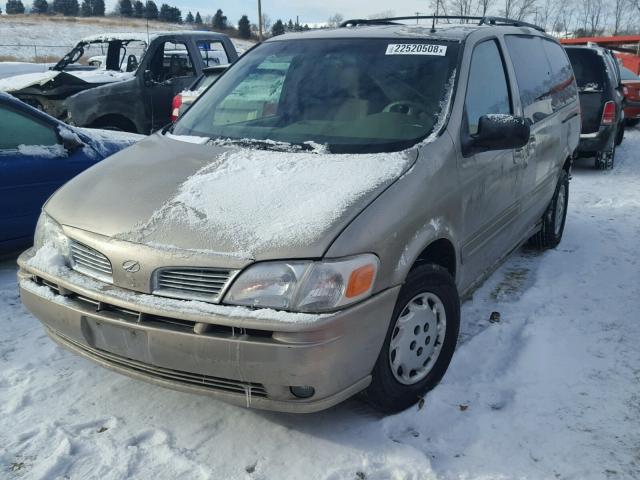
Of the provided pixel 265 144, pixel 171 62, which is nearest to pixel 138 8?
pixel 171 62

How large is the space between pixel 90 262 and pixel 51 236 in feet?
1.21

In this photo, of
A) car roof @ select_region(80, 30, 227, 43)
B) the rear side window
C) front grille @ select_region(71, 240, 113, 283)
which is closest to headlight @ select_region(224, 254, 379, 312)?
front grille @ select_region(71, 240, 113, 283)

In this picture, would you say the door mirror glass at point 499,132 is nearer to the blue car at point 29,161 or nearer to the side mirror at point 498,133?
the side mirror at point 498,133

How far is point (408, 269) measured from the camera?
268cm

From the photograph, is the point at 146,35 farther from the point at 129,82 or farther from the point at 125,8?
the point at 125,8

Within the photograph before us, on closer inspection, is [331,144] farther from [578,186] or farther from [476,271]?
[578,186]

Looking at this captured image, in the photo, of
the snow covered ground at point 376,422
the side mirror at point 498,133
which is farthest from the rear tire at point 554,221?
the side mirror at point 498,133

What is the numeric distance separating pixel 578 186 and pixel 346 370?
21.8 feet

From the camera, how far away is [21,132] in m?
4.89

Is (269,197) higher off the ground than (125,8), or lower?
lower

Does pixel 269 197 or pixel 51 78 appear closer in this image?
pixel 269 197

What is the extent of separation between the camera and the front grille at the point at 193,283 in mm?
2404

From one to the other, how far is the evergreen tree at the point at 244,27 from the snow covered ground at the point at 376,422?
214 ft

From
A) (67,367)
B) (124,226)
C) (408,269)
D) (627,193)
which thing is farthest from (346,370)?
(627,193)
